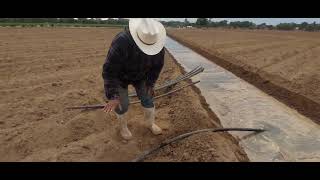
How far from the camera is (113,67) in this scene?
483 cm

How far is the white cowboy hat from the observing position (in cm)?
469

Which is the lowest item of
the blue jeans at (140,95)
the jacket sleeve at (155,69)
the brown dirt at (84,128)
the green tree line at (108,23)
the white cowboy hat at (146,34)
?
the green tree line at (108,23)

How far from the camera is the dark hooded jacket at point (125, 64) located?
4.75 meters

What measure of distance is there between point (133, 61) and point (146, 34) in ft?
1.40

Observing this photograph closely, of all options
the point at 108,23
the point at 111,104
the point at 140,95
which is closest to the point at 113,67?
the point at 111,104

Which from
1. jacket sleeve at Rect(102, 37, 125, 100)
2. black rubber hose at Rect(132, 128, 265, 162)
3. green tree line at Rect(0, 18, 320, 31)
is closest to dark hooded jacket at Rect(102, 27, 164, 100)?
jacket sleeve at Rect(102, 37, 125, 100)

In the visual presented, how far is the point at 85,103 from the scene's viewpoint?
7293 millimetres

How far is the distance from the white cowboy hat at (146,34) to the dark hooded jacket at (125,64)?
3.8 inches

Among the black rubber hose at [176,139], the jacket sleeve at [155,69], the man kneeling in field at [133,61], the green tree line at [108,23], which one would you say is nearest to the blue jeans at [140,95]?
the man kneeling in field at [133,61]

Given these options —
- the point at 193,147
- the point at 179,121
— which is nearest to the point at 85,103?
the point at 179,121

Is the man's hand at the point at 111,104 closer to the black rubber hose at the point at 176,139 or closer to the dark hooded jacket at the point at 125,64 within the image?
the dark hooded jacket at the point at 125,64

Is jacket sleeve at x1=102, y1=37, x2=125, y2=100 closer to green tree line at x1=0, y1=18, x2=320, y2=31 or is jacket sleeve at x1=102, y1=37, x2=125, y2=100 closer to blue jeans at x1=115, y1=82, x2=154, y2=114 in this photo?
blue jeans at x1=115, y1=82, x2=154, y2=114

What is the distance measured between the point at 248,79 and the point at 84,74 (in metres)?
4.93

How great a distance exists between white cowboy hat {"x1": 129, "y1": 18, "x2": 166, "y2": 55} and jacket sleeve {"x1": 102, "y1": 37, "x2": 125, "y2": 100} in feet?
0.74
